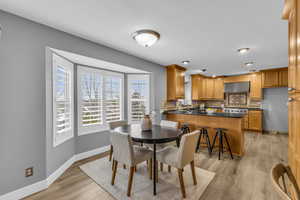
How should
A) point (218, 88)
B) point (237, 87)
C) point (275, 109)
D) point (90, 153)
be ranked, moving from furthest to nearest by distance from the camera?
point (218, 88)
point (237, 87)
point (275, 109)
point (90, 153)

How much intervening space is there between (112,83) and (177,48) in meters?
1.93

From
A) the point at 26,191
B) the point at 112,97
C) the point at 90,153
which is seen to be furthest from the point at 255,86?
the point at 26,191

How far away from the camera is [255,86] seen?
18.2 feet

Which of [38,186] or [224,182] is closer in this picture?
[38,186]

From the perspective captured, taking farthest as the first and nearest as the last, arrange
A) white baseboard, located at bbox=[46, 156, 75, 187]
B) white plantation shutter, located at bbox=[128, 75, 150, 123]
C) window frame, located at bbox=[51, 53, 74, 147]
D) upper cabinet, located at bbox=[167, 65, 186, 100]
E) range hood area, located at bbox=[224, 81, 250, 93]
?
1. range hood area, located at bbox=[224, 81, 250, 93]
2. upper cabinet, located at bbox=[167, 65, 186, 100]
3. white plantation shutter, located at bbox=[128, 75, 150, 123]
4. window frame, located at bbox=[51, 53, 74, 147]
5. white baseboard, located at bbox=[46, 156, 75, 187]

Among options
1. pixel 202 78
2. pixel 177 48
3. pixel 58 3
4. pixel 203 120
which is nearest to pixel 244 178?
pixel 203 120

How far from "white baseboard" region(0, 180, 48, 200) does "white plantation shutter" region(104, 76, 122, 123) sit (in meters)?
1.81

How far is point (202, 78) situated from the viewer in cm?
663

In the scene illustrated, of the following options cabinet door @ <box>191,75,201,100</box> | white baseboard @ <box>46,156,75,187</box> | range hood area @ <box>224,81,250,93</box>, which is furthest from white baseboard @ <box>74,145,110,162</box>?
range hood area @ <box>224,81,250,93</box>

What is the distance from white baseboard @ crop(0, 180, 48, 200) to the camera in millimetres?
1766

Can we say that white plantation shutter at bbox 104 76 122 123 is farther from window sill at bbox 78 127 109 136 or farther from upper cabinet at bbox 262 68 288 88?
upper cabinet at bbox 262 68 288 88

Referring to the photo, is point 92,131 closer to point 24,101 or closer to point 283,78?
point 24,101

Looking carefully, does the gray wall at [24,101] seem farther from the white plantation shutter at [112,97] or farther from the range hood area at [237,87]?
the range hood area at [237,87]

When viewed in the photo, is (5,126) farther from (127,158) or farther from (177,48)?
(177,48)
